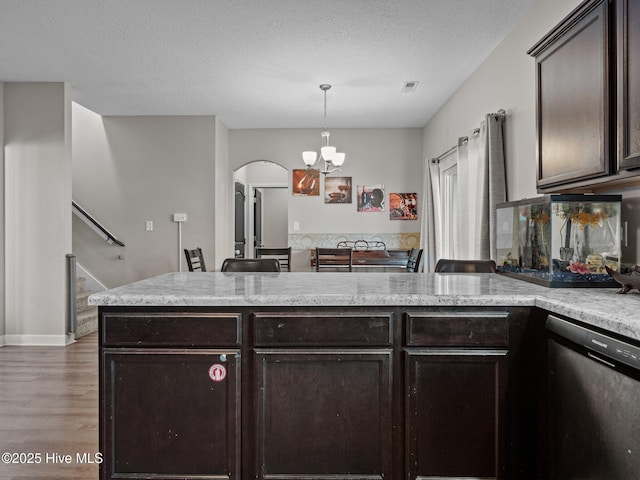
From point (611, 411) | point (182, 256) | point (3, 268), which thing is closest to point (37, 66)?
point (3, 268)

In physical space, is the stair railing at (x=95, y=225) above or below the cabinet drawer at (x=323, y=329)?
above

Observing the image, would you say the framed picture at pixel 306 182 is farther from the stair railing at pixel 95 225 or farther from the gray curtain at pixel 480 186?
the stair railing at pixel 95 225

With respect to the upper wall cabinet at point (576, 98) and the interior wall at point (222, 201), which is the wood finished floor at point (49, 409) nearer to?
the interior wall at point (222, 201)

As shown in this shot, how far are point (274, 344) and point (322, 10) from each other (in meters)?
2.25

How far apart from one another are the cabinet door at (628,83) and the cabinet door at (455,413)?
0.80 m

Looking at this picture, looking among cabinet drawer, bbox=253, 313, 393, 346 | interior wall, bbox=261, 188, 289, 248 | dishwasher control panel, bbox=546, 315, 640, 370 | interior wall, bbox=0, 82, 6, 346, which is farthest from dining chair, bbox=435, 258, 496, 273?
interior wall, bbox=261, 188, 289, 248

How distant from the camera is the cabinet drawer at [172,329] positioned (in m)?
1.48

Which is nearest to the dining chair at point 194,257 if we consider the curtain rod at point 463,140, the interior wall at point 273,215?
the curtain rod at point 463,140

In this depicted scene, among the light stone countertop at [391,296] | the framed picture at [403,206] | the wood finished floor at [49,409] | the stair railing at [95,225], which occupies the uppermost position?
the framed picture at [403,206]

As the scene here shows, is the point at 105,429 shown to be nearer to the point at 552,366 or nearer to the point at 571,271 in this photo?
the point at 552,366

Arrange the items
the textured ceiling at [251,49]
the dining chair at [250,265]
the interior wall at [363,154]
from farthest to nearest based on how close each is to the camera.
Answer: the interior wall at [363,154] → the textured ceiling at [251,49] → the dining chair at [250,265]

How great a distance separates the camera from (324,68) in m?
3.64

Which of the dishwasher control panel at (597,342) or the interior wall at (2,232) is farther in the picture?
the interior wall at (2,232)

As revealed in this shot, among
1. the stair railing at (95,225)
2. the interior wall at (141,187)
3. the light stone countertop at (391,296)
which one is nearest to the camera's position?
the light stone countertop at (391,296)
